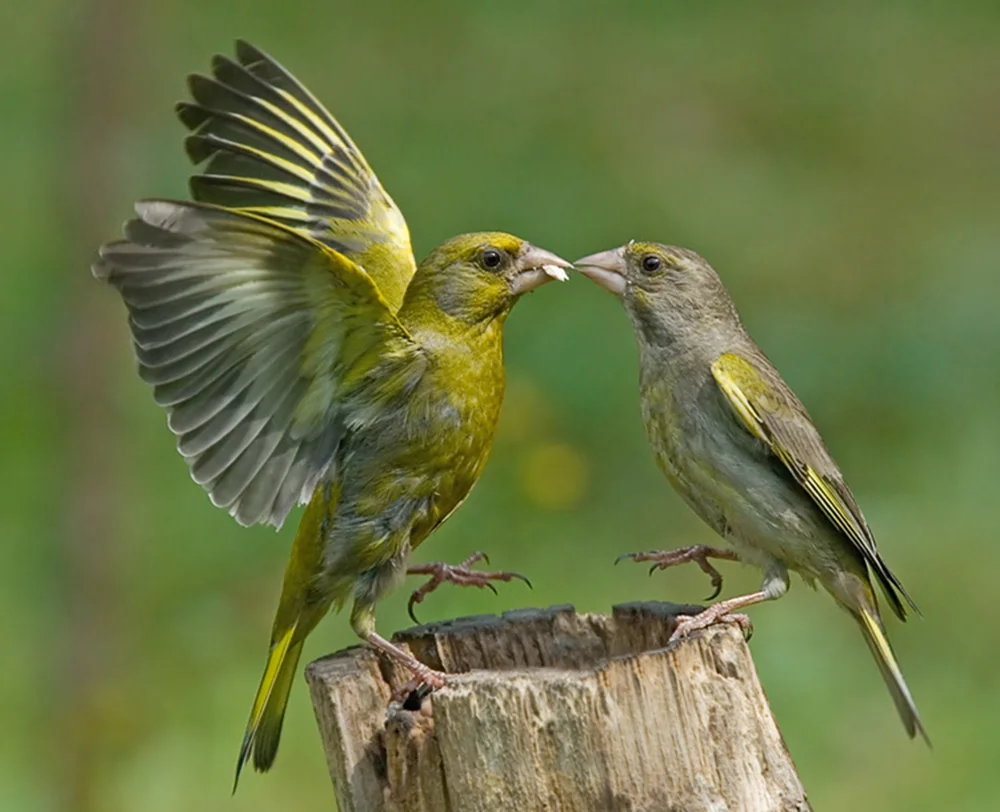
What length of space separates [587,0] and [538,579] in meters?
9.87

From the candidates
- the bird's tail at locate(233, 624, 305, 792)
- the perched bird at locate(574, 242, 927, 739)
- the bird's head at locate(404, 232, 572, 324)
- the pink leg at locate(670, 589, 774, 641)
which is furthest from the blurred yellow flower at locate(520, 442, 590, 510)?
the pink leg at locate(670, 589, 774, 641)

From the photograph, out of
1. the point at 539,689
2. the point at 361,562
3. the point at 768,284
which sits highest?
the point at 539,689

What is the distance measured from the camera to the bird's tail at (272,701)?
4.95 metres

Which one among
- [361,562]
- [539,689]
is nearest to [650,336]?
[361,562]

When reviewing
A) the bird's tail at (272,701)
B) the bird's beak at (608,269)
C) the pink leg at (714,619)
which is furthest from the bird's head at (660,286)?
the bird's tail at (272,701)

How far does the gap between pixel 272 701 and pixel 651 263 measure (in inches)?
72.0

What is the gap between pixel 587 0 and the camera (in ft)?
56.5

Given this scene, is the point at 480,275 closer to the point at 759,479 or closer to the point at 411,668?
the point at 759,479

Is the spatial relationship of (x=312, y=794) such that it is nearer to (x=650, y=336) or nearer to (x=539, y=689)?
(x=650, y=336)

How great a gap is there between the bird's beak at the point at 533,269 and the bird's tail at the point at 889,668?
1.32 m

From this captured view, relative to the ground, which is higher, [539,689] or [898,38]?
[539,689]

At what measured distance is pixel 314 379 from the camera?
4.84 meters

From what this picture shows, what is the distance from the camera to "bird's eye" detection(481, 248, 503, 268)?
5168mm

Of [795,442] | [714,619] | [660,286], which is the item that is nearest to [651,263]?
[660,286]
